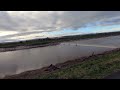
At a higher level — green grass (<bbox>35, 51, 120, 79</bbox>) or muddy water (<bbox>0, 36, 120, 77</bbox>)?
green grass (<bbox>35, 51, 120, 79</bbox>)

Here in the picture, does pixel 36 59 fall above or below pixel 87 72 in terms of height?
below

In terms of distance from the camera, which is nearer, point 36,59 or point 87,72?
point 87,72

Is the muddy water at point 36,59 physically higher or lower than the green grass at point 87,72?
lower

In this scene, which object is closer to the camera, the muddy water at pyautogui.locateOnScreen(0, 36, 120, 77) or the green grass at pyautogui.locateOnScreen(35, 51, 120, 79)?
the green grass at pyautogui.locateOnScreen(35, 51, 120, 79)

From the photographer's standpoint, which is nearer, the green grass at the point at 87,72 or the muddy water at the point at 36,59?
the green grass at the point at 87,72
